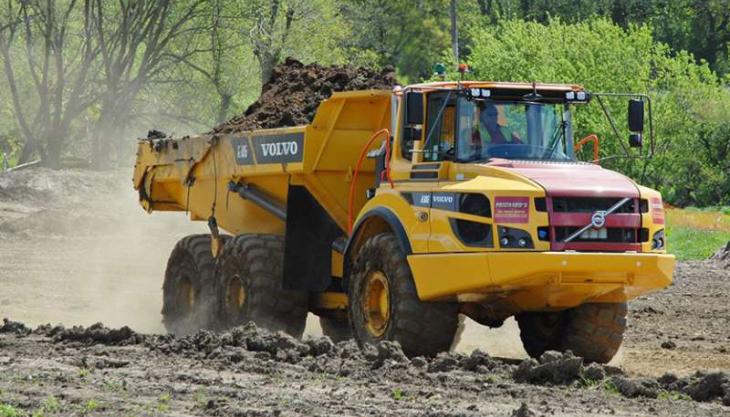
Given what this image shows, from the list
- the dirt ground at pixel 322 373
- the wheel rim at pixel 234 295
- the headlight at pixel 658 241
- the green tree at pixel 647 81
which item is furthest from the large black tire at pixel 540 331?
the green tree at pixel 647 81

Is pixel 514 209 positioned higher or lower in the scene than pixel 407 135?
lower

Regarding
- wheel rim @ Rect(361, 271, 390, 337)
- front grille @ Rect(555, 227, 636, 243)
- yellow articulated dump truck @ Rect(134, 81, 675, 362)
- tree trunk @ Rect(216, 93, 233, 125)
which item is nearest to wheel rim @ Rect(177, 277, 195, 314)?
yellow articulated dump truck @ Rect(134, 81, 675, 362)

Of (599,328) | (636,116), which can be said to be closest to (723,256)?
(599,328)

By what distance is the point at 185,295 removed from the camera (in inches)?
676

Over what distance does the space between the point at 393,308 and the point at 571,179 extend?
190 centimetres

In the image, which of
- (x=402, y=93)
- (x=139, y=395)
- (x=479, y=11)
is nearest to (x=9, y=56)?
(x=402, y=93)

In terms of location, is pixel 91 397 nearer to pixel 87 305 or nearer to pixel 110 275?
pixel 87 305

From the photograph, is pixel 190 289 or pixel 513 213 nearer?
pixel 513 213

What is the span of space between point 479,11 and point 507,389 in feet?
294

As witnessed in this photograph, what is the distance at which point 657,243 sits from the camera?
1234 cm

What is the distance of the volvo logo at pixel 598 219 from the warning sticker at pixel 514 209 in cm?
55

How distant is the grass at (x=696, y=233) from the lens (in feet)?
101

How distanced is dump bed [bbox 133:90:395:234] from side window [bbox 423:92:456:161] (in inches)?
28.6

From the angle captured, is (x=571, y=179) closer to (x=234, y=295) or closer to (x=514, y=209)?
(x=514, y=209)
